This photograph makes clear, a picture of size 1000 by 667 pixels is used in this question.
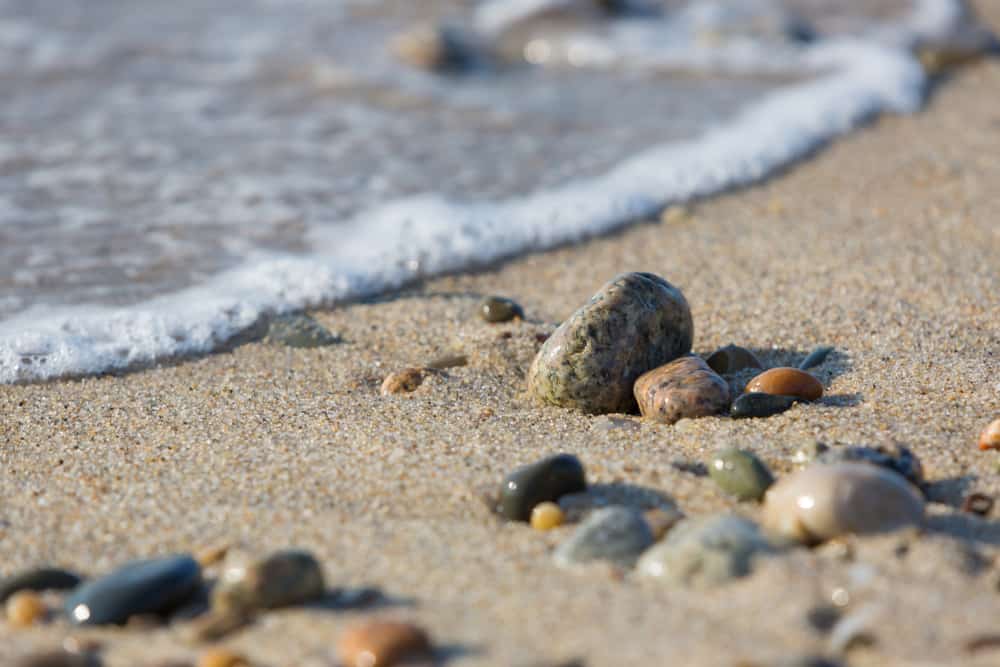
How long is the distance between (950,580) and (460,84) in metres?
5.54

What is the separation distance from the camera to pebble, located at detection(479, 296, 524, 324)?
11.8ft

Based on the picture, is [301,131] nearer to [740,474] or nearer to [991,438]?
[740,474]

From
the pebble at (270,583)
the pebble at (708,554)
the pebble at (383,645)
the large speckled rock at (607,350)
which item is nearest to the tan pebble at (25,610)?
the pebble at (270,583)

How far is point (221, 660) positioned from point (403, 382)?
1447mm

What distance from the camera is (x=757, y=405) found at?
2.75 meters

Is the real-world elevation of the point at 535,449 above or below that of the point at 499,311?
below

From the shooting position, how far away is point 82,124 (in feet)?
19.2

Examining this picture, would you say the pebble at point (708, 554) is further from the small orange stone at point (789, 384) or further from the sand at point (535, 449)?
the small orange stone at point (789, 384)

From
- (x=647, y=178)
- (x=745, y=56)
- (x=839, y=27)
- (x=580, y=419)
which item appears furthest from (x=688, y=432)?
(x=839, y=27)

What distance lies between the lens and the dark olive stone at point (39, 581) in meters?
2.06

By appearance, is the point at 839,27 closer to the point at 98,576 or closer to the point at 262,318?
the point at 262,318

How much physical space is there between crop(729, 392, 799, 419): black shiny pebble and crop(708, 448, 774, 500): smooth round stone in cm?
36

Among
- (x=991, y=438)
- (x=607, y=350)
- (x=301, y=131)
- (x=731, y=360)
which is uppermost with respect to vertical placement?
(x=301, y=131)

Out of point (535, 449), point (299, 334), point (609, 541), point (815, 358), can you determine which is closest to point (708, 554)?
point (609, 541)
